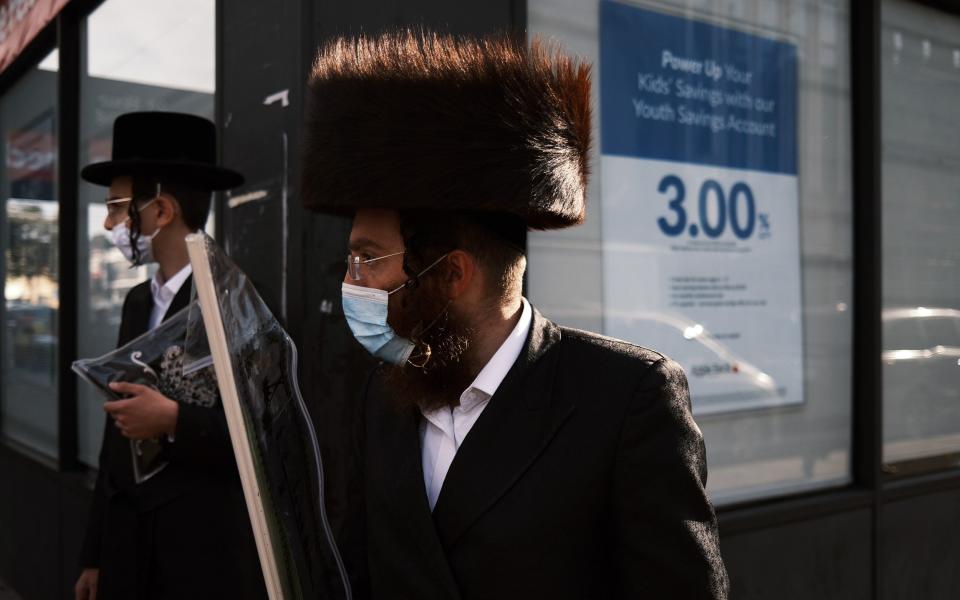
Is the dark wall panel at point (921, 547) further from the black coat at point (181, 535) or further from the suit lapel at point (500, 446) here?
the suit lapel at point (500, 446)

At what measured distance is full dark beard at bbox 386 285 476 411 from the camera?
6.01 ft

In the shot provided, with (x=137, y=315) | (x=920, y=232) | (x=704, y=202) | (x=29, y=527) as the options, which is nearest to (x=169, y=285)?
(x=137, y=315)

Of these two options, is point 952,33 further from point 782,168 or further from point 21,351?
point 21,351

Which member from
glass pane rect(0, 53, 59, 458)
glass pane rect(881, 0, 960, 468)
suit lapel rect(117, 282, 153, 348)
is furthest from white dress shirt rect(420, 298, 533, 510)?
glass pane rect(0, 53, 59, 458)

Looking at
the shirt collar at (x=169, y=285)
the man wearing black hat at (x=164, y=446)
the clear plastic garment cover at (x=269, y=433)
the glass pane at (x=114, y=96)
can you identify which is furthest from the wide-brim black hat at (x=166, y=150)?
the clear plastic garment cover at (x=269, y=433)

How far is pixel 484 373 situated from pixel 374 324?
1.03 ft

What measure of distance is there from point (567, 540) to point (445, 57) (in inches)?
37.6

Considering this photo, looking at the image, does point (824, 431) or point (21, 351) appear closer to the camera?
point (824, 431)

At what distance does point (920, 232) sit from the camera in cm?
494

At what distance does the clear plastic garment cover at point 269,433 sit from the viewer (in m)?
1.44

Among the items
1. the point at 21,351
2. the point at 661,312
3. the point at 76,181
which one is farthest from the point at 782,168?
the point at 21,351

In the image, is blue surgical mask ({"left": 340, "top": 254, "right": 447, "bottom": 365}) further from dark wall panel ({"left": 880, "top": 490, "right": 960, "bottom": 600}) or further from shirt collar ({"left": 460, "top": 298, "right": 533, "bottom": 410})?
dark wall panel ({"left": 880, "top": 490, "right": 960, "bottom": 600})

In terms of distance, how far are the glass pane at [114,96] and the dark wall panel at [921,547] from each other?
150 inches

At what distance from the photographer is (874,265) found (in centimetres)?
445
